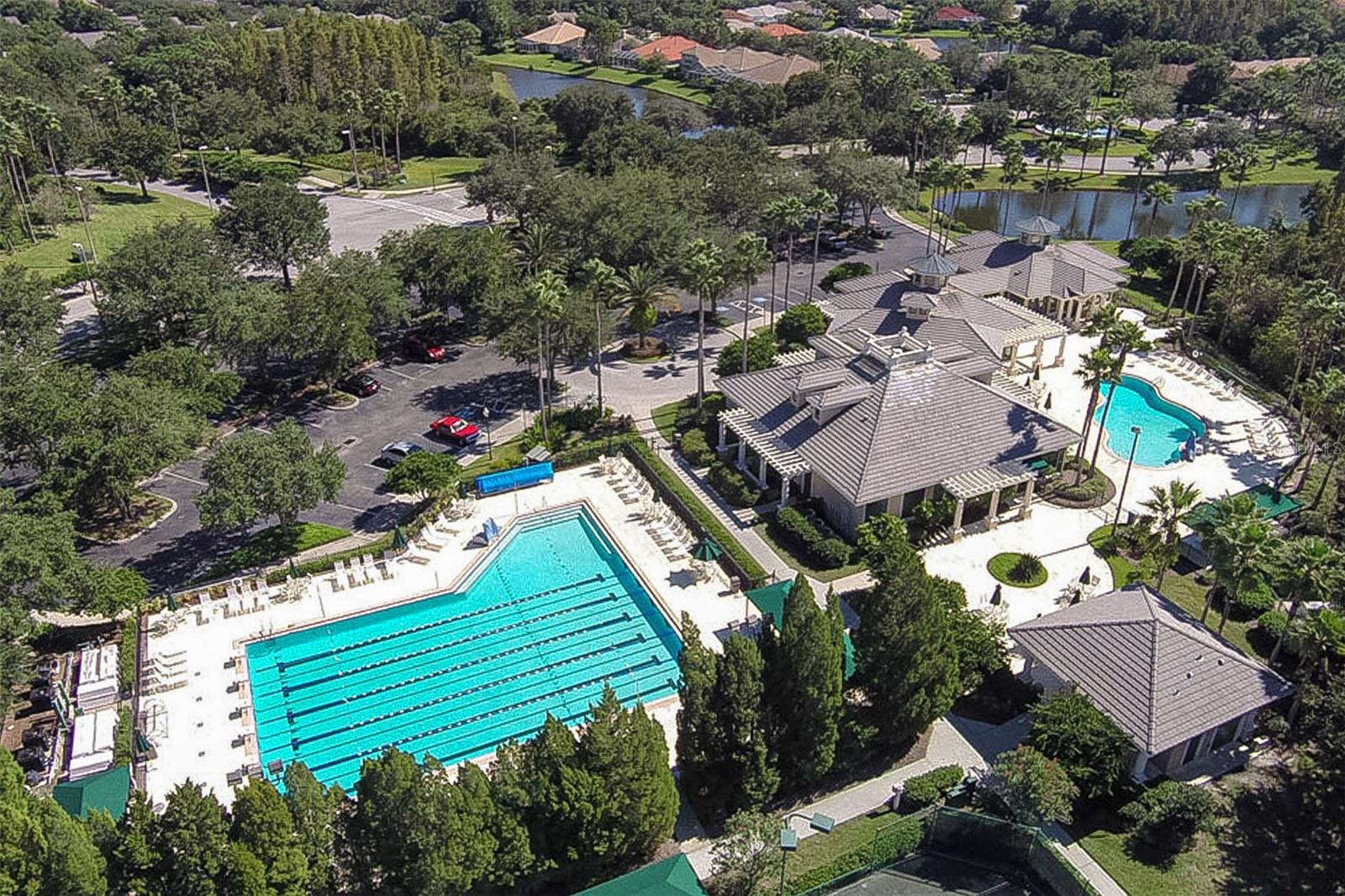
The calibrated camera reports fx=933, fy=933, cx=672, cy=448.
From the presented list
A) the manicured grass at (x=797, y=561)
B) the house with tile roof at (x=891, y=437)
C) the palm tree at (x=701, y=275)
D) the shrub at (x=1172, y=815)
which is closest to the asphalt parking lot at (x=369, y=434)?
the palm tree at (x=701, y=275)

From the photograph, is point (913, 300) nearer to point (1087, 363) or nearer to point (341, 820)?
point (1087, 363)

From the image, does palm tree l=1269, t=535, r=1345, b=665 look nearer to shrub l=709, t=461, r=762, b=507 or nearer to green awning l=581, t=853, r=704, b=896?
shrub l=709, t=461, r=762, b=507

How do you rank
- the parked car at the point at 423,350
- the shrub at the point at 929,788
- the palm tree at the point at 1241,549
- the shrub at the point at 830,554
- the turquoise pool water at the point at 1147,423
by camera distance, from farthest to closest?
the parked car at the point at 423,350 → the turquoise pool water at the point at 1147,423 → the shrub at the point at 830,554 → the palm tree at the point at 1241,549 → the shrub at the point at 929,788

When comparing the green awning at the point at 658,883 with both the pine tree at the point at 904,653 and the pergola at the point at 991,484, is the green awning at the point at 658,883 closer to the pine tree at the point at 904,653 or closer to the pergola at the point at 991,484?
the pine tree at the point at 904,653

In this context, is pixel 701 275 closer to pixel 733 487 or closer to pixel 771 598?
pixel 733 487

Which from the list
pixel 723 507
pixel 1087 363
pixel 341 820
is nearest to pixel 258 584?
pixel 341 820

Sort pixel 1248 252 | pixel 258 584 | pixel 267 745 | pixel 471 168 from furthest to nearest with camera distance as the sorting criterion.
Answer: pixel 471 168
pixel 1248 252
pixel 258 584
pixel 267 745
